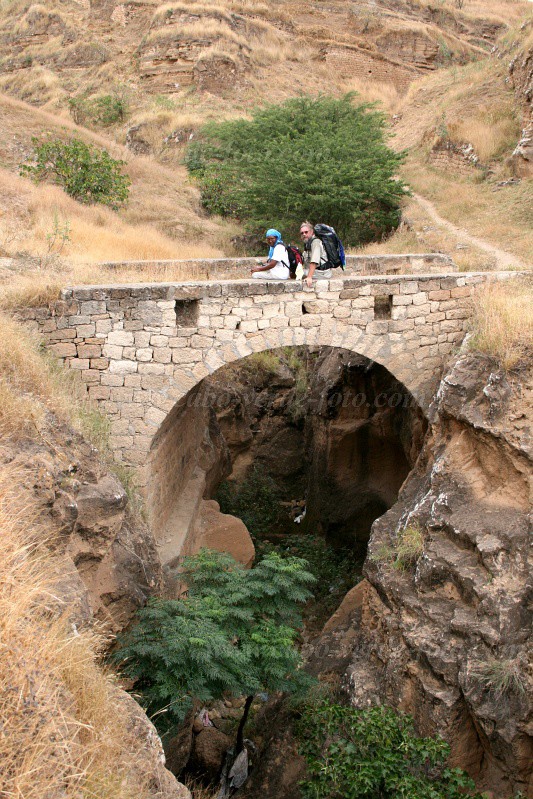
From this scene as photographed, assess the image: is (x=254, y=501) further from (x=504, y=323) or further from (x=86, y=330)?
(x=504, y=323)

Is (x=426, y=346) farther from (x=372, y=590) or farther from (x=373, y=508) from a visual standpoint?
(x=373, y=508)

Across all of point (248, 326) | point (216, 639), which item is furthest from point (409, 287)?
point (216, 639)

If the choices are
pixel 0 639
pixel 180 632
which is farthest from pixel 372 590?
pixel 0 639

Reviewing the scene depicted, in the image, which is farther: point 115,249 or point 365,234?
point 365,234

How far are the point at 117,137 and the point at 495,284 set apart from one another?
735 inches

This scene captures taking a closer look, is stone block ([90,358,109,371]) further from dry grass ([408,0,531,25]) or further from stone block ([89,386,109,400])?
dry grass ([408,0,531,25])

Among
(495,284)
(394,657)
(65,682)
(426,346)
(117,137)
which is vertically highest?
(117,137)

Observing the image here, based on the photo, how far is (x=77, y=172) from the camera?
14891 millimetres

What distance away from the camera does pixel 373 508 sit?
11.6 metres

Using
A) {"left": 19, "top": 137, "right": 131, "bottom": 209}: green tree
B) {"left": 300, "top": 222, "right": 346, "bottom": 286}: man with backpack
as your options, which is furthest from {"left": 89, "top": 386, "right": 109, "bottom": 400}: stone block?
{"left": 19, "top": 137, "right": 131, "bottom": 209}: green tree

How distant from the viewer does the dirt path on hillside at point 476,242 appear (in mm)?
10828

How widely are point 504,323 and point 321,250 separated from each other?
2.26m

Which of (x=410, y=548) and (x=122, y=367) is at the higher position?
(x=122, y=367)

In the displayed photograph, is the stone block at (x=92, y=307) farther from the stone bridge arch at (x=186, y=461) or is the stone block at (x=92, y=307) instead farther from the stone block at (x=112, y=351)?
the stone bridge arch at (x=186, y=461)
